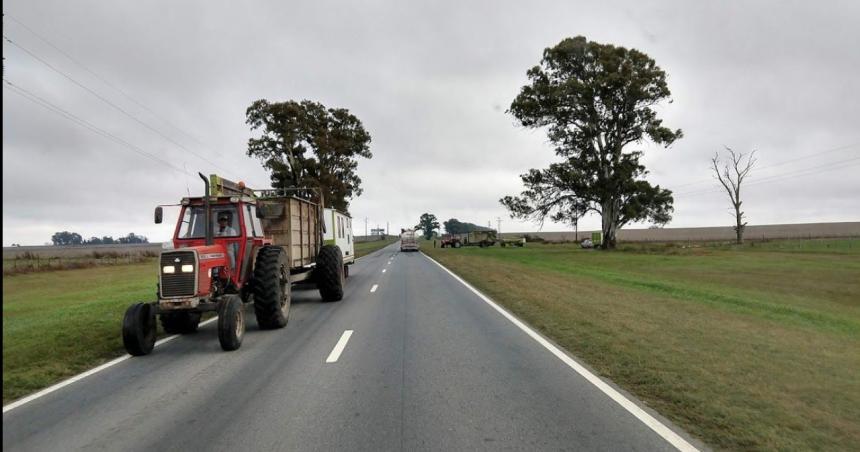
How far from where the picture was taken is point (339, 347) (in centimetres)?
822

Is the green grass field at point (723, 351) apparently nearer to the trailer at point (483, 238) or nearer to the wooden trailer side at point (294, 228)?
the wooden trailer side at point (294, 228)

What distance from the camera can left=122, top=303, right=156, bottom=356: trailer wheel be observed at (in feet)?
26.0

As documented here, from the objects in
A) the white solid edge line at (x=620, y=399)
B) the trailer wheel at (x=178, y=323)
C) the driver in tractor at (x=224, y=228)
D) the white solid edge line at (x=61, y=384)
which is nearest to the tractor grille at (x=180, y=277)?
the white solid edge line at (x=61, y=384)

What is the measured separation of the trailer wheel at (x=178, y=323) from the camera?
9.86 m

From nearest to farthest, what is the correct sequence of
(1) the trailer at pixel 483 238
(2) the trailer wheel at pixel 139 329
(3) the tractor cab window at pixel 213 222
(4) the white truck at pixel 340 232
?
(2) the trailer wheel at pixel 139 329 < (3) the tractor cab window at pixel 213 222 < (4) the white truck at pixel 340 232 < (1) the trailer at pixel 483 238

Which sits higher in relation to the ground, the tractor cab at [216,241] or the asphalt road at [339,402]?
the tractor cab at [216,241]

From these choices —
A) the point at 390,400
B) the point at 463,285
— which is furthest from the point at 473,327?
the point at 463,285

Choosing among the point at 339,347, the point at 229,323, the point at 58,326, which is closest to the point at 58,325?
the point at 58,326

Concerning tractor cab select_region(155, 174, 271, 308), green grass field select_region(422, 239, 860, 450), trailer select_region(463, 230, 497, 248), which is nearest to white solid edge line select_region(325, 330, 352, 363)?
tractor cab select_region(155, 174, 271, 308)

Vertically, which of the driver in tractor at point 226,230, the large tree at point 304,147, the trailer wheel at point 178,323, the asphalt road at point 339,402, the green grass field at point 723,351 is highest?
the large tree at point 304,147

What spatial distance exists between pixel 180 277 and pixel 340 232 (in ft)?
41.4

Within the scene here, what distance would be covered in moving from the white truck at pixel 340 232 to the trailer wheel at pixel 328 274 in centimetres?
318

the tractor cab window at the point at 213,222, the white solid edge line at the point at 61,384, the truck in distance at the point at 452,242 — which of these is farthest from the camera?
the truck in distance at the point at 452,242

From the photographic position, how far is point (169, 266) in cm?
829
